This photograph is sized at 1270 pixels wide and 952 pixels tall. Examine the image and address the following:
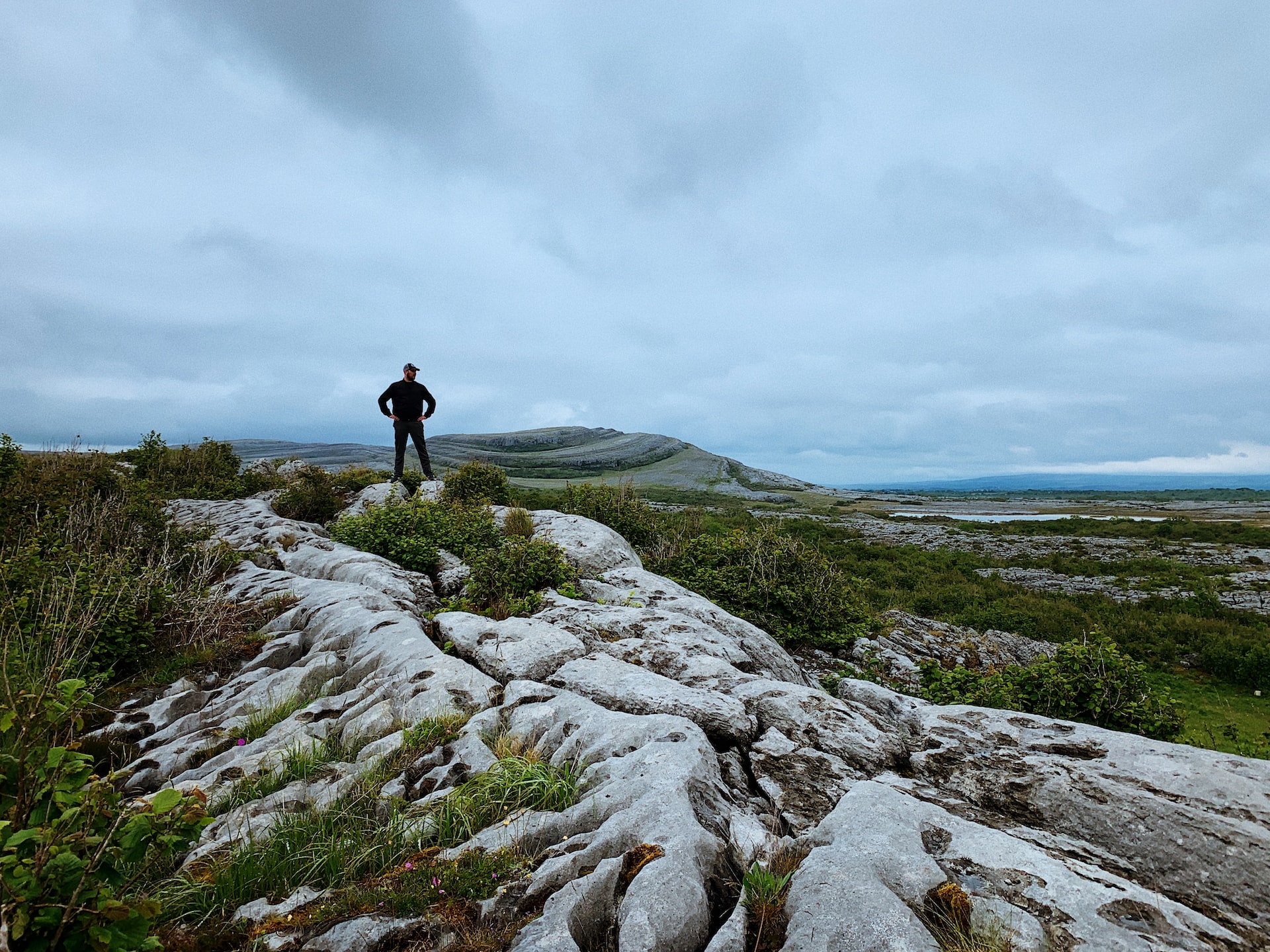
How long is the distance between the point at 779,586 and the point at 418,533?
9.57m

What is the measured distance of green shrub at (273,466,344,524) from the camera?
65.8ft

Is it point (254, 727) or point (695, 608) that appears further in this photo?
point (695, 608)

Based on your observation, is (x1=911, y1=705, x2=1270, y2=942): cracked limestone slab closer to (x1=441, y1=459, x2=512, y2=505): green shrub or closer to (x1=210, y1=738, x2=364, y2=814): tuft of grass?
(x1=210, y1=738, x2=364, y2=814): tuft of grass

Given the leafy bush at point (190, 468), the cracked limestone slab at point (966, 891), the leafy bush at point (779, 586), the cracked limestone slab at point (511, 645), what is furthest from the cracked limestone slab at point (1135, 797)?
the leafy bush at point (190, 468)

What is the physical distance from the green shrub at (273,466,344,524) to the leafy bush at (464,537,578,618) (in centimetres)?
1225

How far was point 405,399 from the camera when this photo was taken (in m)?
18.5

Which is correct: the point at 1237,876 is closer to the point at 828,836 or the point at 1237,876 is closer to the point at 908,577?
the point at 828,836

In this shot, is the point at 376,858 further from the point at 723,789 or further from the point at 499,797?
the point at 723,789

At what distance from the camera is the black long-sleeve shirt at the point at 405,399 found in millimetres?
18391

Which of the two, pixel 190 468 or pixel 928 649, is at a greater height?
pixel 190 468

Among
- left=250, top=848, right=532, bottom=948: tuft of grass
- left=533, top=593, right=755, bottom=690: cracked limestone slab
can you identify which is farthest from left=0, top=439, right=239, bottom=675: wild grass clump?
left=533, top=593, right=755, bottom=690: cracked limestone slab

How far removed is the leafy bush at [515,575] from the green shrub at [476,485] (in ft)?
24.7

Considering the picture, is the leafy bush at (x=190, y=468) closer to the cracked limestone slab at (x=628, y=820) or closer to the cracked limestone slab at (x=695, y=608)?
the cracked limestone slab at (x=695, y=608)

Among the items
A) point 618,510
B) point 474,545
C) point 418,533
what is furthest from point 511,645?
point 618,510
